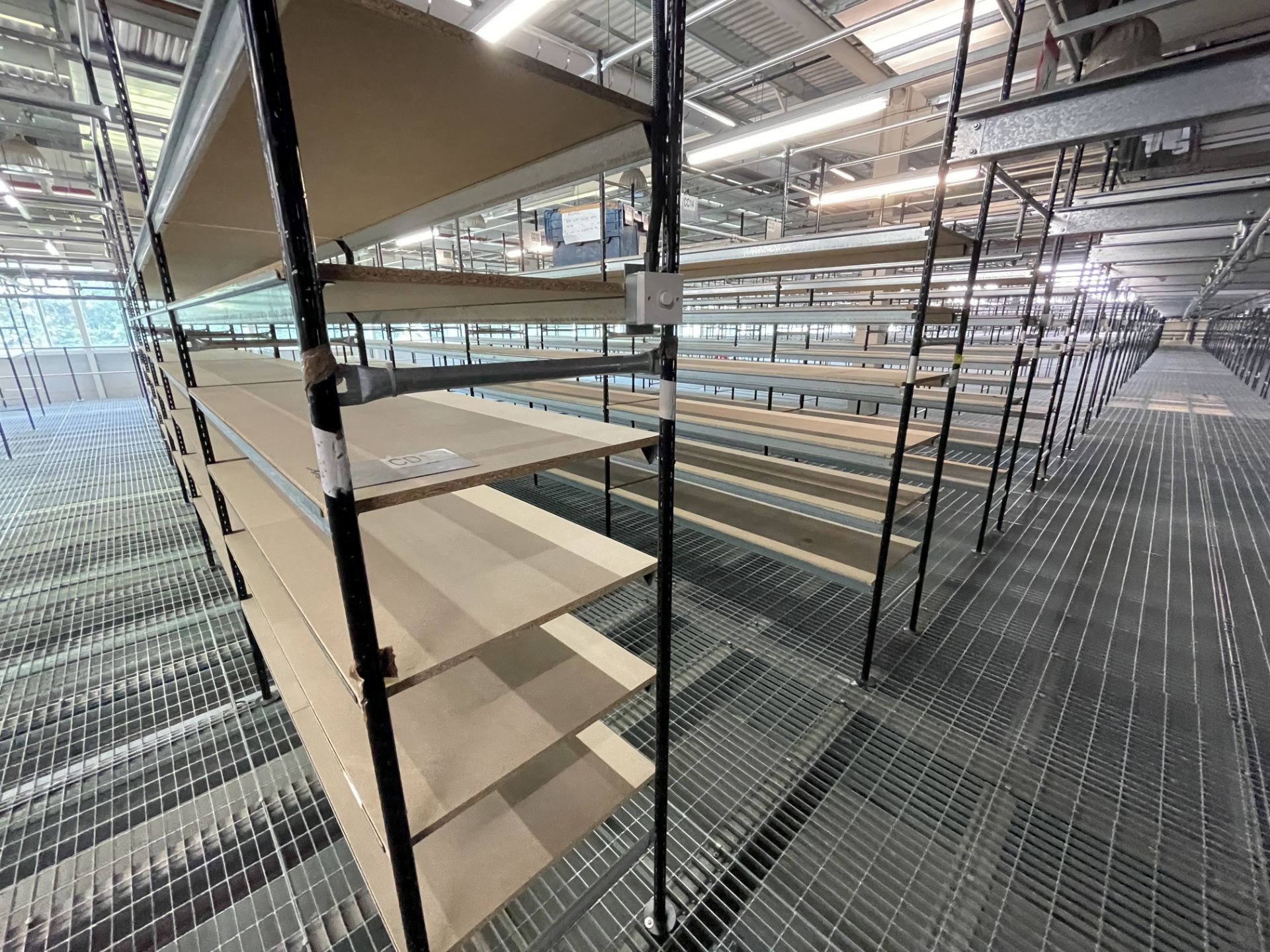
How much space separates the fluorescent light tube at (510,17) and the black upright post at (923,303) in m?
1.63

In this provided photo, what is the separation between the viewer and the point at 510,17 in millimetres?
2209

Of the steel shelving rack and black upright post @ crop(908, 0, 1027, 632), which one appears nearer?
the steel shelving rack

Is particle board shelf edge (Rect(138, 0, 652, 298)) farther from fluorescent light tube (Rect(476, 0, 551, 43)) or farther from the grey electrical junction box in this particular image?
fluorescent light tube (Rect(476, 0, 551, 43))

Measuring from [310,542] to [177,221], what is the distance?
54.3 inches

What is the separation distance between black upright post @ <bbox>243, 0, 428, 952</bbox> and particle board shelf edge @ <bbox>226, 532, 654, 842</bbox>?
0.17 metres

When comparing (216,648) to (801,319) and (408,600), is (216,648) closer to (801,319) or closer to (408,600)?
(408,600)

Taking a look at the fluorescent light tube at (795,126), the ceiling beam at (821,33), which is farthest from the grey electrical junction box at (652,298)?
the ceiling beam at (821,33)

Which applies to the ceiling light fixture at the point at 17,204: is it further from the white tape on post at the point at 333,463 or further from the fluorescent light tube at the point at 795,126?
the white tape on post at the point at 333,463

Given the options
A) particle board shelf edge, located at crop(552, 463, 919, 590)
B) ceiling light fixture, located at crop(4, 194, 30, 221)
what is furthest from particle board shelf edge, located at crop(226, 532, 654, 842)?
ceiling light fixture, located at crop(4, 194, 30, 221)

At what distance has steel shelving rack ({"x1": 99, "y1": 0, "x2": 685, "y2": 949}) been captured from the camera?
19.7 inches

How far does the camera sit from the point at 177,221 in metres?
1.67

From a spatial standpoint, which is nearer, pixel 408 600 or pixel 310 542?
pixel 408 600

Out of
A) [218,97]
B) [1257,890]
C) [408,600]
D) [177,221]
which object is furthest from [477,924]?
[177,221]

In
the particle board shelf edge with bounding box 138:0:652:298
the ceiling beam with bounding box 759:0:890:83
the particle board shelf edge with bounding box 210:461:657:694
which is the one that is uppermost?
the ceiling beam with bounding box 759:0:890:83
